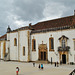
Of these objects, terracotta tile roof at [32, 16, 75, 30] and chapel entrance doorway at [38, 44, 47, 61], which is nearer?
terracotta tile roof at [32, 16, 75, 30]

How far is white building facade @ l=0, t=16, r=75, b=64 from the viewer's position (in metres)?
28.4


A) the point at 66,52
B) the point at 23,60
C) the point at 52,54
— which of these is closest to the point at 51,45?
the point at 52,54

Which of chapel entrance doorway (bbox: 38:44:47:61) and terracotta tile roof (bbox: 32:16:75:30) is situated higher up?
terracotta tile roof (bbox: 32:16:75:30)

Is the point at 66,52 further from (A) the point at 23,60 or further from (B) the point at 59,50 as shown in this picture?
(A) the point at 23,60

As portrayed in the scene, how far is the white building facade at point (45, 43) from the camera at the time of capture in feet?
93.3

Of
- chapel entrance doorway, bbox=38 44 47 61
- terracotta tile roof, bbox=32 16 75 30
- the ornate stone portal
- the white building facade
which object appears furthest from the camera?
chapel entrance doorway, bbox=38 44 47 61

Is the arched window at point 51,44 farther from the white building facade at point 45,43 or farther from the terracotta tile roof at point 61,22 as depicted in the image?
the terracotta tile roof at point 61,22

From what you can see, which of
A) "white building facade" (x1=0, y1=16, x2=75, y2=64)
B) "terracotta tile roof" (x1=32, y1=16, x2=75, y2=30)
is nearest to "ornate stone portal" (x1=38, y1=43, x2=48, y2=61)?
"white building facade" (x1=0, y1=16, x2=75, y2=64)

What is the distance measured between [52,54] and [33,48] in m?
6.37

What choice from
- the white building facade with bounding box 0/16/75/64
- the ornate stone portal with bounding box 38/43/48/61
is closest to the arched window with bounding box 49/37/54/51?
the white building facade with bounding box 0/16/75/64

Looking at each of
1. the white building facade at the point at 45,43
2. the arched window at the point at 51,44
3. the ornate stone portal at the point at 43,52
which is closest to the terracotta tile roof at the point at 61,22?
the white building facade at the point at 45,43

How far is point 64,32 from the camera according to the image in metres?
29.0

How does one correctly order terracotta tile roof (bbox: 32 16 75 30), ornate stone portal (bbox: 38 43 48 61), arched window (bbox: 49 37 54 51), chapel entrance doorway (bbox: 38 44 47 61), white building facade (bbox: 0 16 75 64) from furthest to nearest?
chapel entrance doorway (bbox: 38 44 47 61) → ornate stone portal (bbox: 38 43 48 61) → terracotta tile roof (bbox: 32 16 75 30) → arched window (bbox: 49 37 54 51) → white building facade (bbox: 0 16 75 64)

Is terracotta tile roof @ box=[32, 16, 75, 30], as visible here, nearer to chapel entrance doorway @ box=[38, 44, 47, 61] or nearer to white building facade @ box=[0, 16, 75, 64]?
white building facade @ box=[0, 16, 75, 64]
